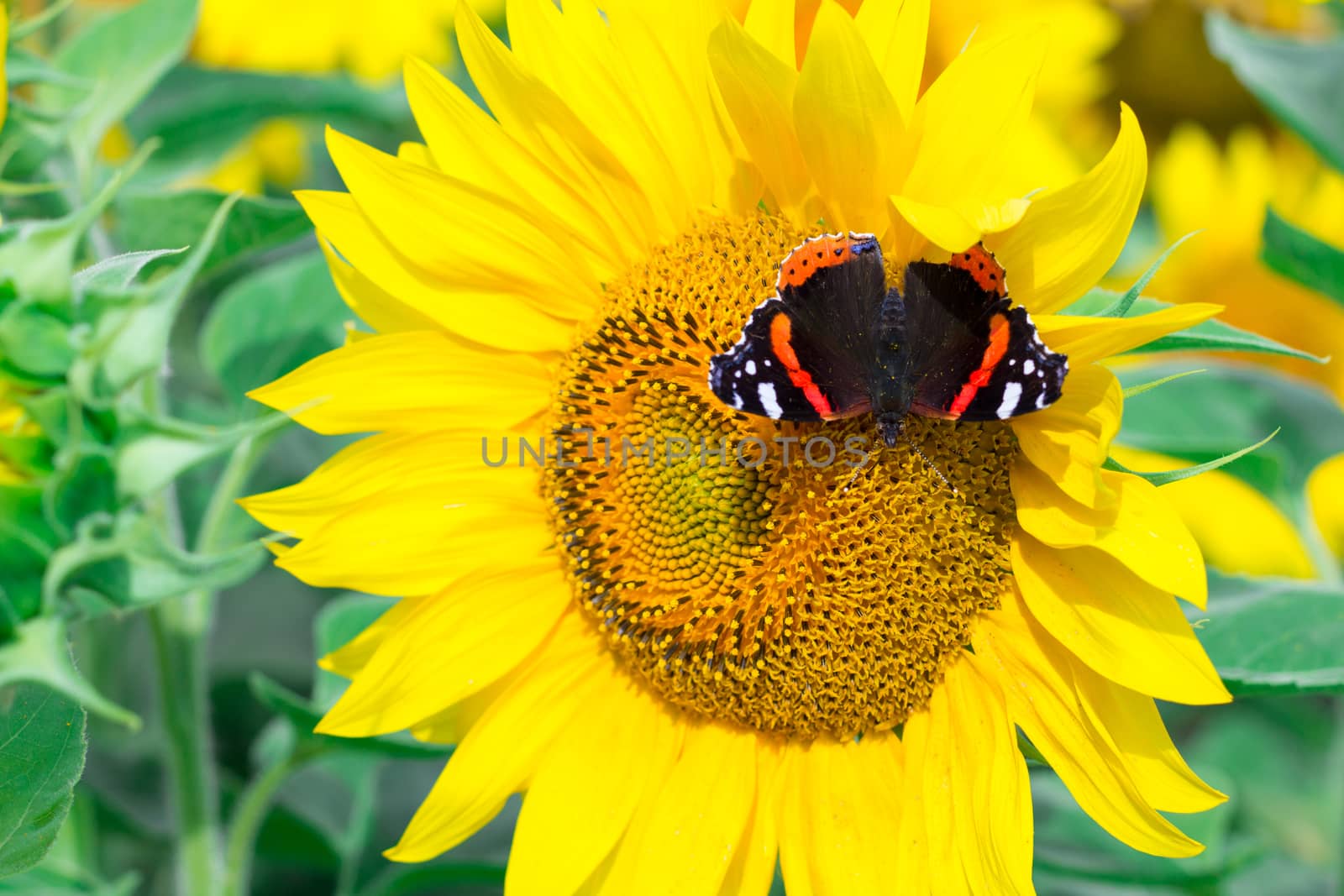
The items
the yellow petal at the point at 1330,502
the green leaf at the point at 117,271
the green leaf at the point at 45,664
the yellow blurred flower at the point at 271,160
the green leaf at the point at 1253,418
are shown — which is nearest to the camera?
the green leaf at the point at 45,664

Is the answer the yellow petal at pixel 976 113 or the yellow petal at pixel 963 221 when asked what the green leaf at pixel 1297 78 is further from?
the yellow petal at pixel 963 221

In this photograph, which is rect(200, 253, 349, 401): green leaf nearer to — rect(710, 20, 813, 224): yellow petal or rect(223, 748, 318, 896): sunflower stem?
rect(223, 748, 318, 896): sunflower stem

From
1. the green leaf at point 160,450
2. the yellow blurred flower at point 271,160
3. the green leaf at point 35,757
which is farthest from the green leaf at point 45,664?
the yellow blurred flower at point 271,160

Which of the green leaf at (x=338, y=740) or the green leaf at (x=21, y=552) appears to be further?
the green leaf at (x=338, y=740)

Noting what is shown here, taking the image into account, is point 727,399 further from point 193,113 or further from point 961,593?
point 193,113

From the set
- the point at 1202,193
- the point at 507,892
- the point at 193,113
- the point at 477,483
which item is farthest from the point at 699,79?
the point at 1202,193

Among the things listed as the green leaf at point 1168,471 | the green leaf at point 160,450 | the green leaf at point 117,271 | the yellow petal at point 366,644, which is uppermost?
the green leaf at point 117,271

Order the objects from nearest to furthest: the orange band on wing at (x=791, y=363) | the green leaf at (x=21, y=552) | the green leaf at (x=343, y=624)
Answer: the green leaf at (x=21, y=552)
the orange band on wing at (x=791, y=363)
the green leaf at (x=343, y=624)

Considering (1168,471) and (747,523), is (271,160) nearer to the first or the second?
(747,523)
